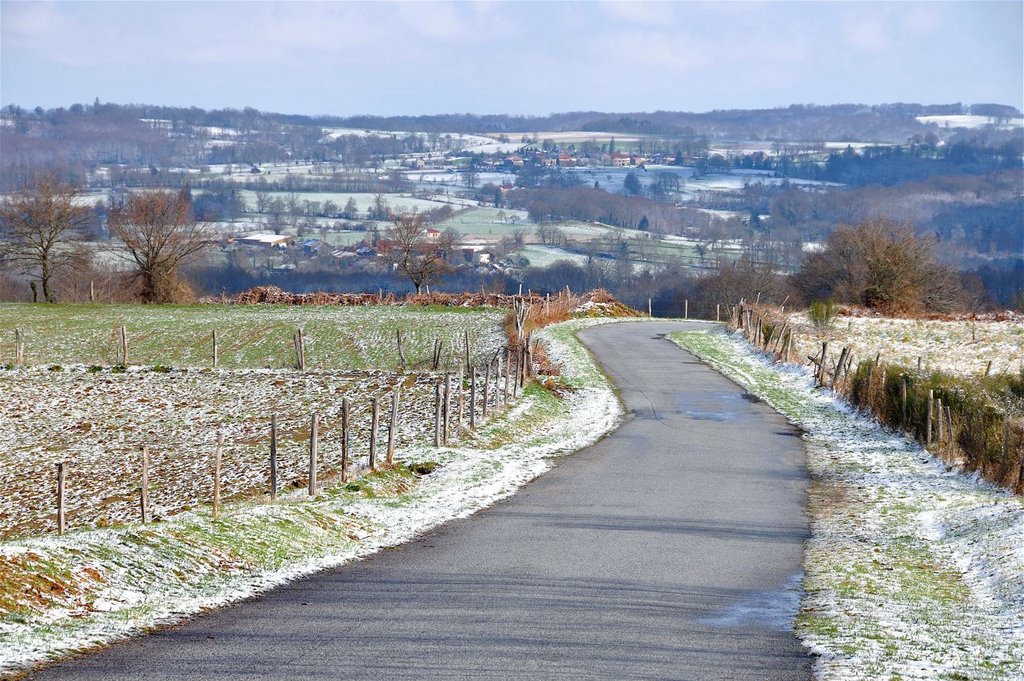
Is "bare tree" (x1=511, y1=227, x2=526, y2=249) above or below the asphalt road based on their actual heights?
below

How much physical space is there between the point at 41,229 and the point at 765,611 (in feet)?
215

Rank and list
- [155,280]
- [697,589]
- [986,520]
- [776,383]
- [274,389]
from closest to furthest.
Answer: [697,589], [986,520], [274,389], [776,383], [155,280]

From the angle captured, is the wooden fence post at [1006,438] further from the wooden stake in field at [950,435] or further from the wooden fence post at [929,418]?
the wooden fence post at [929,418]

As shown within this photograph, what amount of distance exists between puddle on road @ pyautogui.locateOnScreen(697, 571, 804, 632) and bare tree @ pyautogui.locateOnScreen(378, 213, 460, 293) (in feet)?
213

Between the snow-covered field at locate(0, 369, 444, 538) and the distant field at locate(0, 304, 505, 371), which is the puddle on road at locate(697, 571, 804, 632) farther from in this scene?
the distant field at locate(0, 304, 505, 371)

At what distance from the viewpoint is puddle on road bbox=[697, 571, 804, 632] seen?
474 inches

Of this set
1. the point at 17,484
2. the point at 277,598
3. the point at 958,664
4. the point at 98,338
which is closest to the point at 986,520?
the point at 958,664

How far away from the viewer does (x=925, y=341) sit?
48562 mm

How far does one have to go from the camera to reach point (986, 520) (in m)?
16.5

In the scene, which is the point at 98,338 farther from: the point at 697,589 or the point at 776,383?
the point at 697,589

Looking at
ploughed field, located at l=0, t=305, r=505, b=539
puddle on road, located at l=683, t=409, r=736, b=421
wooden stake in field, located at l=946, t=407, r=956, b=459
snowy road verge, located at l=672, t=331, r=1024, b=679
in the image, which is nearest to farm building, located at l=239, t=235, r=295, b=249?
ploughed field, located at l=0, t=305, r=505, b=539

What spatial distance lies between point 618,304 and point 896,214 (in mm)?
140101

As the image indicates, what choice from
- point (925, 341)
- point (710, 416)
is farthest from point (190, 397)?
point (925, 341)

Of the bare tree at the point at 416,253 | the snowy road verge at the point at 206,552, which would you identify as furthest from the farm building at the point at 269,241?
the snowy road verge at the point at 206,552
